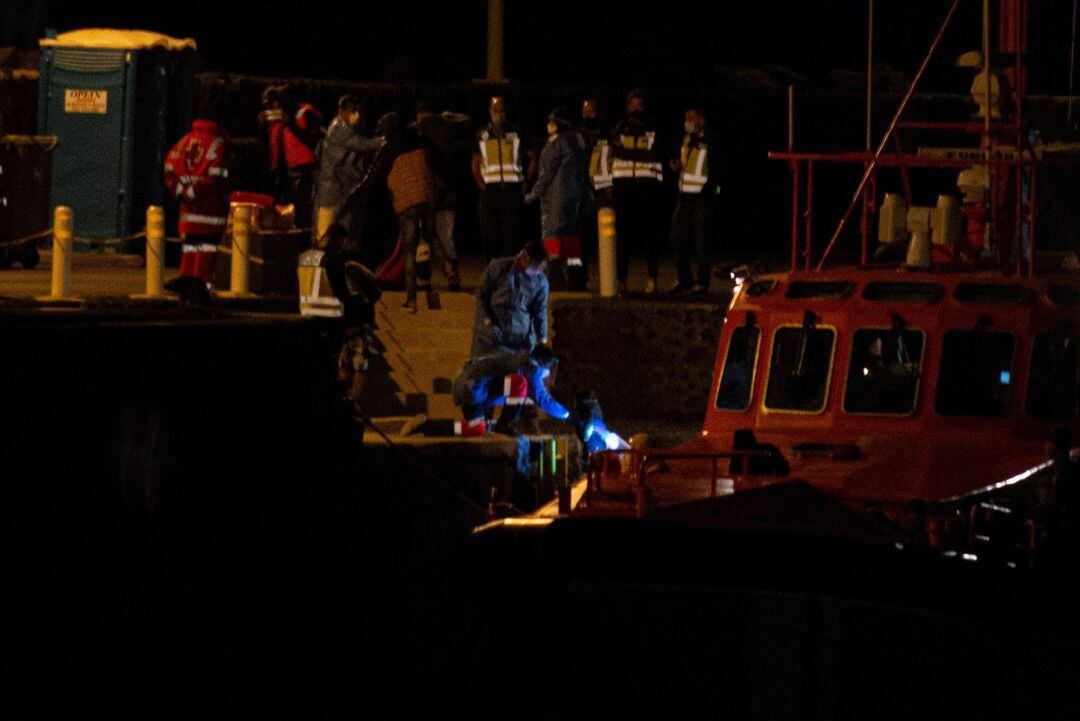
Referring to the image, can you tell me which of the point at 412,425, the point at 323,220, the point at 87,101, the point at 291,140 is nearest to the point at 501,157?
the point at 291,140

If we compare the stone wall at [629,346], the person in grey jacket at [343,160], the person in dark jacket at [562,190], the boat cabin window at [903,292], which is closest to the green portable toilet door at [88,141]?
the person in grey jacket at [343,160]

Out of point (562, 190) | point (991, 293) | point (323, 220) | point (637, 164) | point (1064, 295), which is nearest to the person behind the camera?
point (1064, 295)

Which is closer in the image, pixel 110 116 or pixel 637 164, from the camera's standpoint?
pixel 637 164

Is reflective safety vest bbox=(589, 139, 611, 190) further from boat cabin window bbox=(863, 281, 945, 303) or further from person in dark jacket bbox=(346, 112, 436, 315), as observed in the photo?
boat cabin window bbox=(863, 281, 945, 303)

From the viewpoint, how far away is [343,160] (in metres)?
15.9

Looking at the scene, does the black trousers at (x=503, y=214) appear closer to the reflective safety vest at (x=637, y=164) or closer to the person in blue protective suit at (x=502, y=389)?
the reflective safety vest at (x=637, y=164)

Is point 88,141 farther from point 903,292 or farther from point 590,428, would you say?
point 903,292

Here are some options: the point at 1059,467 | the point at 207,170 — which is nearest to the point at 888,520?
the point at 1059,467

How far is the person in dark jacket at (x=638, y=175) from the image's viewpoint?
16.6 metres

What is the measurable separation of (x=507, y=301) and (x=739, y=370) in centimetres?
353

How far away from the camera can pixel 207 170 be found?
15625mm

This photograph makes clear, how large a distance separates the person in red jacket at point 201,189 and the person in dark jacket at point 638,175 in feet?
11.0

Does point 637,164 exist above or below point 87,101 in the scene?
below

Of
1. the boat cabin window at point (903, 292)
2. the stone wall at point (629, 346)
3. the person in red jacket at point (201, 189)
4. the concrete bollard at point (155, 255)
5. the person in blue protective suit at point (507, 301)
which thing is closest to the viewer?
the boat cabin window at point (903, 292)
